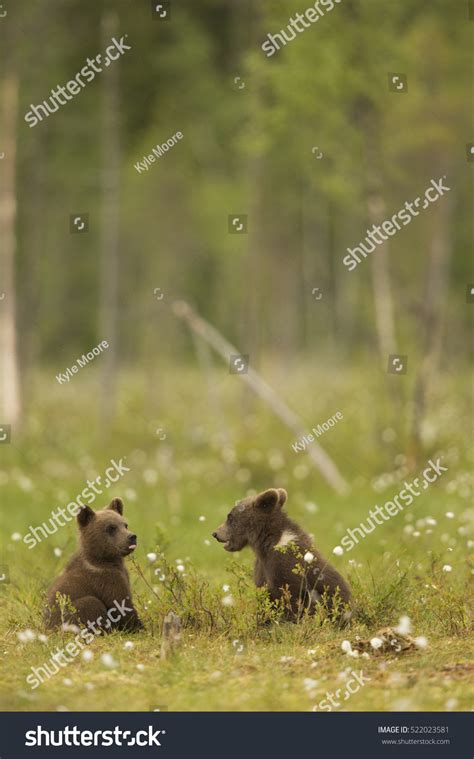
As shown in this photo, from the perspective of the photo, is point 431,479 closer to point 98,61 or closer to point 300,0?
point 300,0

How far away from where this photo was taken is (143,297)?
139 ft

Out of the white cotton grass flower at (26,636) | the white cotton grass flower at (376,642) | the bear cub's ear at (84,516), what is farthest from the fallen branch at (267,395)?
the white cotton grass flower at (376,642)

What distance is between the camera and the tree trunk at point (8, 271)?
2316cm

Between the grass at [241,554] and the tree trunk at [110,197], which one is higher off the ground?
the tree trunk at [110,197]

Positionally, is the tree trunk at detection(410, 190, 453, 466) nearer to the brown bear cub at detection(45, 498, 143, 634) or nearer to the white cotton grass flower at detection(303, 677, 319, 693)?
the brown bear cub at detection(45, 498, 143, 634)

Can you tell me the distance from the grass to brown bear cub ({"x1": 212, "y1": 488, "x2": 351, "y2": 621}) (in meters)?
0.20

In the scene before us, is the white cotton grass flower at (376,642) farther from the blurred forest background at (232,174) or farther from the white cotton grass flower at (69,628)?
the blurred forest background at (232,174)

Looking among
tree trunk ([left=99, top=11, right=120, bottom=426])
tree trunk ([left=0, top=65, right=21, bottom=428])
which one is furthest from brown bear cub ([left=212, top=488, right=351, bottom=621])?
tree trunk ([left=99, top=11, right=120, bottom=426])

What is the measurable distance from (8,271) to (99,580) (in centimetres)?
1519

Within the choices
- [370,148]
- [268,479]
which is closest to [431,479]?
[268,479]

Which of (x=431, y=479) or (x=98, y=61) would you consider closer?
(x=431, y=479)

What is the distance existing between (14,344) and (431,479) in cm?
1094

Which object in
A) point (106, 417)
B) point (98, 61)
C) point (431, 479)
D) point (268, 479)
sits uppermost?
point (98, 61)

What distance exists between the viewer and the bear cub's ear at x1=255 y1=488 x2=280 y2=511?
29.9 feet
